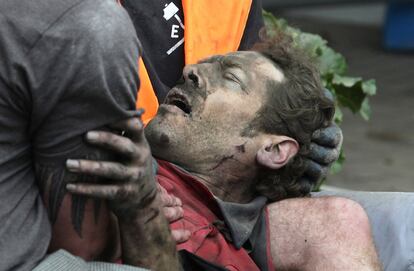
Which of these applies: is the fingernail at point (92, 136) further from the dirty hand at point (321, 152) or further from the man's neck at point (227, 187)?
the dirty hand at point (321, 152)

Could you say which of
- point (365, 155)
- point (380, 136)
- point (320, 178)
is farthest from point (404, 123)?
point (320, 178)

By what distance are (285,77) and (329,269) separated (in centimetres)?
70

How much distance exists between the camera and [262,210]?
10.0ft

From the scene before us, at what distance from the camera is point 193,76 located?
3006mm

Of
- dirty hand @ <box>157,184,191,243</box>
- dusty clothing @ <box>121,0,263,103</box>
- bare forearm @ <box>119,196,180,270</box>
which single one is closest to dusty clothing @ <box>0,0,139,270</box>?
bare forearm @ <box>119,196,180,270</box>

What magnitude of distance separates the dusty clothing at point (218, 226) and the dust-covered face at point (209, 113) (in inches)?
3.5

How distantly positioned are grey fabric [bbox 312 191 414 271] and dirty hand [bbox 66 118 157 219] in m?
1.20

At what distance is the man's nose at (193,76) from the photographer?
2.99 meters

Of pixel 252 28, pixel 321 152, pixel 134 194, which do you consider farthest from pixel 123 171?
pixel 252 28

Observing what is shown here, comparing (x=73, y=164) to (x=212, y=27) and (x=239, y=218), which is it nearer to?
(x=239, y=218)

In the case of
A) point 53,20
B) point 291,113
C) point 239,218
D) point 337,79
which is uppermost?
point 53,20

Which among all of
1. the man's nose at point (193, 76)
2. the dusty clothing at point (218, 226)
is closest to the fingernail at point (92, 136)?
the dusty clothing at point (218, 226)

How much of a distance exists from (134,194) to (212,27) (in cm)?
131

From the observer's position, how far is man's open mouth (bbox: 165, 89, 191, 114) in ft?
9.78
